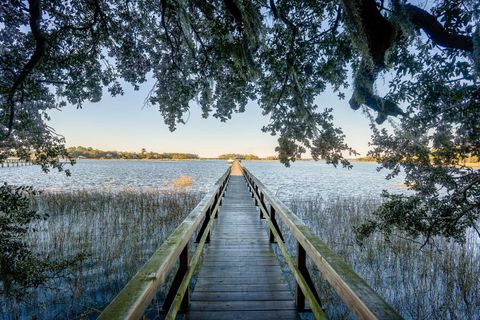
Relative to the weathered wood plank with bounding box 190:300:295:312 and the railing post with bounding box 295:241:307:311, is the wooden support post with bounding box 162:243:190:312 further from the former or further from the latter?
the railing post with bounding box 295:241:307:311

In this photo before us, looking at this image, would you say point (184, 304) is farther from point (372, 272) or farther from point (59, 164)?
point (372, 272)

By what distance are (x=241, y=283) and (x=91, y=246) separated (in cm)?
639

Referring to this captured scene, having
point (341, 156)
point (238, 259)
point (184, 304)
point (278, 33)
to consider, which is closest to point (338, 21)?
point (278, 33)

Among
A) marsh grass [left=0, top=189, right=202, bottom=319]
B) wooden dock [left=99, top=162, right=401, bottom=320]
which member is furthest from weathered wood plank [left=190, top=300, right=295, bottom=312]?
marsh grass [left=0, top=189, right=202, bottom=319]

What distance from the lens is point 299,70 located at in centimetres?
459

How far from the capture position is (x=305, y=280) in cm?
261

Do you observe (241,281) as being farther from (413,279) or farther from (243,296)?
(413,279)

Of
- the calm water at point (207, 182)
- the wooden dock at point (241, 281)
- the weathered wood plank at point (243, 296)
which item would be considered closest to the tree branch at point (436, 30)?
the wooden dock at point (241, 281)

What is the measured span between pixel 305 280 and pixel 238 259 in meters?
2.12

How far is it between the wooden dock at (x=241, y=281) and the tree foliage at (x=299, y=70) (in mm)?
2028

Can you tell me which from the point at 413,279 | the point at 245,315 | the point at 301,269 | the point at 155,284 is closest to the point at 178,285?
the point at 245,315

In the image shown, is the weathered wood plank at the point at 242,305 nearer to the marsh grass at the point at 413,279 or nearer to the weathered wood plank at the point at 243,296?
the weathered wood plank at the point at 243,296

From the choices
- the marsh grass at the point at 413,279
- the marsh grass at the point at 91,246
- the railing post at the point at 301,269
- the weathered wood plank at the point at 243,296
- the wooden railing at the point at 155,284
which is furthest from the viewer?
the marsh grass at the point at 91,246

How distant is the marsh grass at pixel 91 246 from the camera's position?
4746 millimetres
